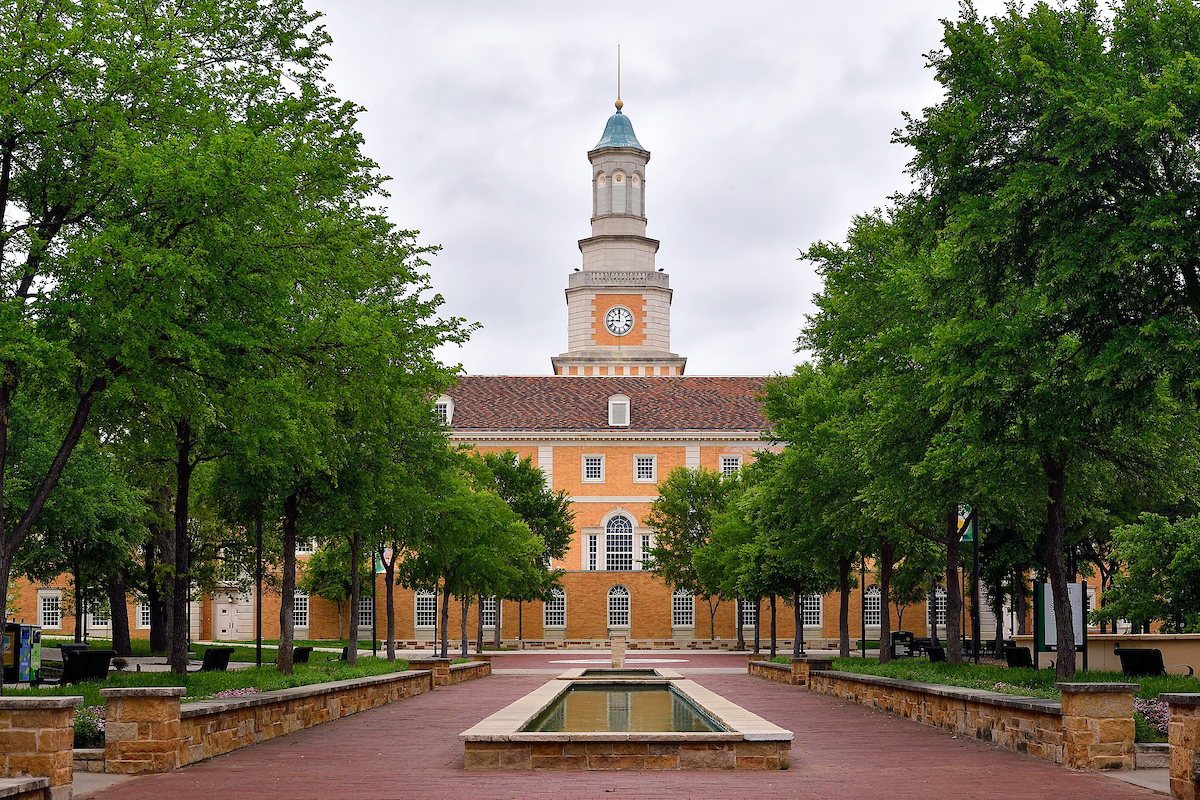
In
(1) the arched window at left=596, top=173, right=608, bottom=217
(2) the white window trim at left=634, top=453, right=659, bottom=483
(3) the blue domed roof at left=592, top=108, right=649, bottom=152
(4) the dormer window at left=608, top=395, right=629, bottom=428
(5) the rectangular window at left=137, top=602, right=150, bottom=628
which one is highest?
(3) the blue domed roof at left=592, top=108, right=649, bottom=152

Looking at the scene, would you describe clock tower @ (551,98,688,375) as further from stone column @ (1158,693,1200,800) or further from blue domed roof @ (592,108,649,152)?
stone column @ (1158,693,1200,800)

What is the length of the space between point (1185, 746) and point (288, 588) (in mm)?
17019

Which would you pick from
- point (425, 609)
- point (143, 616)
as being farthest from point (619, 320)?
point (143, 616)

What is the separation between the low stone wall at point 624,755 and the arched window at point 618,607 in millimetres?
57918

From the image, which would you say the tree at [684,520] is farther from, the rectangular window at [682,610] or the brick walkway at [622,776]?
the brick walkway at [622,776]

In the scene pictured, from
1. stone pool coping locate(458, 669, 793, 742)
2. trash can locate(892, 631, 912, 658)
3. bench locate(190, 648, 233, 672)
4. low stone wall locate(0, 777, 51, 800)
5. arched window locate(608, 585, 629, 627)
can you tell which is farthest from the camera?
arched window locate(608, 585, 629, 627)

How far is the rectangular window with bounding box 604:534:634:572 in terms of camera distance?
71750 millimetres

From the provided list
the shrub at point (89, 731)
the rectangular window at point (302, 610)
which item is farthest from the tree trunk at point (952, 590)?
the rectangular window at point (302, 610)

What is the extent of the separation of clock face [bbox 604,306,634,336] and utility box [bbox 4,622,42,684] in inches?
2479

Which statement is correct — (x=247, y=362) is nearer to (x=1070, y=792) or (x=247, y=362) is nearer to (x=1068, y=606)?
(x=1070, y=792)

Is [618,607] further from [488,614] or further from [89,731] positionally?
[89,731]

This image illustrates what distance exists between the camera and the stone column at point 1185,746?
10.5m

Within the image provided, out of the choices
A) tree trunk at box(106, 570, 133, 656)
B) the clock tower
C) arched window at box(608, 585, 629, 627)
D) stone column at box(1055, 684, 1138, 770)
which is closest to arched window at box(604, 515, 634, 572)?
arched window at box(608, 585, 629, 627)

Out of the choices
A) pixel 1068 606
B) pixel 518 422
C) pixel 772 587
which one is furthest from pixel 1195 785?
pixel 518 422
